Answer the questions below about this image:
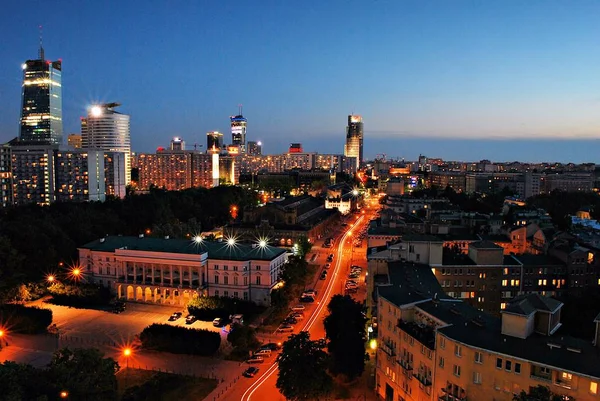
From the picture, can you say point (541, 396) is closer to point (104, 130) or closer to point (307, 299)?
point (307, 299)

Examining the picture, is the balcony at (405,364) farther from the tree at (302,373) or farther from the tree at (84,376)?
the tree at (84,376)

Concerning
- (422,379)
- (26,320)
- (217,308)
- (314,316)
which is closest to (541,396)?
(422,379)

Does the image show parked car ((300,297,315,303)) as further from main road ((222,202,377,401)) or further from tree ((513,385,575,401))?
tree ((513,385,575,401))

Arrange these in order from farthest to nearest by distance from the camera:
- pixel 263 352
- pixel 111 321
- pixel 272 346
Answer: pixel 111 321 < pixel 272 346 < pixel 263 352

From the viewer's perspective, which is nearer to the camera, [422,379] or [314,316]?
[422,379]

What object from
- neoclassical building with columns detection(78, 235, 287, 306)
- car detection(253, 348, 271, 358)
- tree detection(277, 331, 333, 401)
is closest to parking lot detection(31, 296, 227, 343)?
neoclassical building with columns detection(78, 235, 287, 306)

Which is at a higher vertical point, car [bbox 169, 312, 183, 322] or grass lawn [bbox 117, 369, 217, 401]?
car [bbox 169, 312, 183, 322]

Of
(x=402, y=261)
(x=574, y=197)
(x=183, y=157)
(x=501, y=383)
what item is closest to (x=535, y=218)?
(x=402, y=261)
